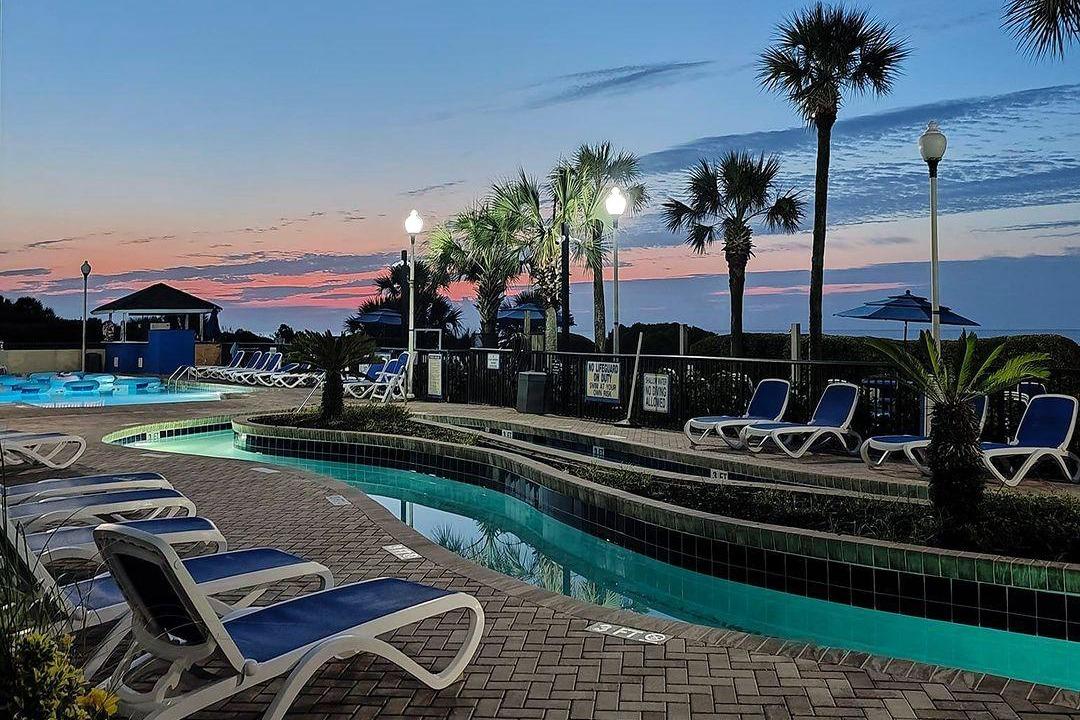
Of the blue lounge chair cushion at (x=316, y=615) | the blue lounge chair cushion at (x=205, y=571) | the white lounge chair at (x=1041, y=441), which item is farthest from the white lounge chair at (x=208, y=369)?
the blue lounge chair cushion at (x=316, y=615)

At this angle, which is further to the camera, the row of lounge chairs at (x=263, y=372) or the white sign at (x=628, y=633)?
the row of lounge chairs at (x=263, y=372)

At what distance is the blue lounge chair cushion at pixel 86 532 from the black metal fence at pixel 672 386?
633 centimetres

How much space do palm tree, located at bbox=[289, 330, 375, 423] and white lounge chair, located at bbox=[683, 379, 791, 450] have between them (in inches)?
186

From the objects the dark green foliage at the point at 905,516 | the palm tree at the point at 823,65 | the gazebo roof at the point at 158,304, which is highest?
the palm tree at the point at 823,65

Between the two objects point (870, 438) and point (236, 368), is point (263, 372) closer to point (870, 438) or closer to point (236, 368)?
point (236, 368)

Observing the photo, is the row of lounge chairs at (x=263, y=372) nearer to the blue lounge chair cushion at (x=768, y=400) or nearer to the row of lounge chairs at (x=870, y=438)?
the blue lounge chair cushion at (x=768, y=400)

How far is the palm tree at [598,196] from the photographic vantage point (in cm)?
2156

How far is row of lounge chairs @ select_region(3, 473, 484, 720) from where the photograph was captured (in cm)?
271

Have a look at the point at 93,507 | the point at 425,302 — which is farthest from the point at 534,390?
the point at 425,302

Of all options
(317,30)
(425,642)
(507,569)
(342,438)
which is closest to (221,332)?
(317,30)

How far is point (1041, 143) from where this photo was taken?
Result: 2941 cm

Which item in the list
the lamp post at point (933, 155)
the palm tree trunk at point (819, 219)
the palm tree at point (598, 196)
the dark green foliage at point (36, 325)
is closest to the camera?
the lamp post at point (933, 155)

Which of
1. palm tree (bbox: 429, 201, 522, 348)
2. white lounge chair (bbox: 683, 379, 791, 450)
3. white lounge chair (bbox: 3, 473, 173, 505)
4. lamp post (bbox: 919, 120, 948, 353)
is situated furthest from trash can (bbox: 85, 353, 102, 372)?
lamp post (bbox: 919, 120, 948, 353)

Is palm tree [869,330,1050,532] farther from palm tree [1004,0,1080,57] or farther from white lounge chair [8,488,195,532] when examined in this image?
→ palm tree [1004,0,1080,57]
